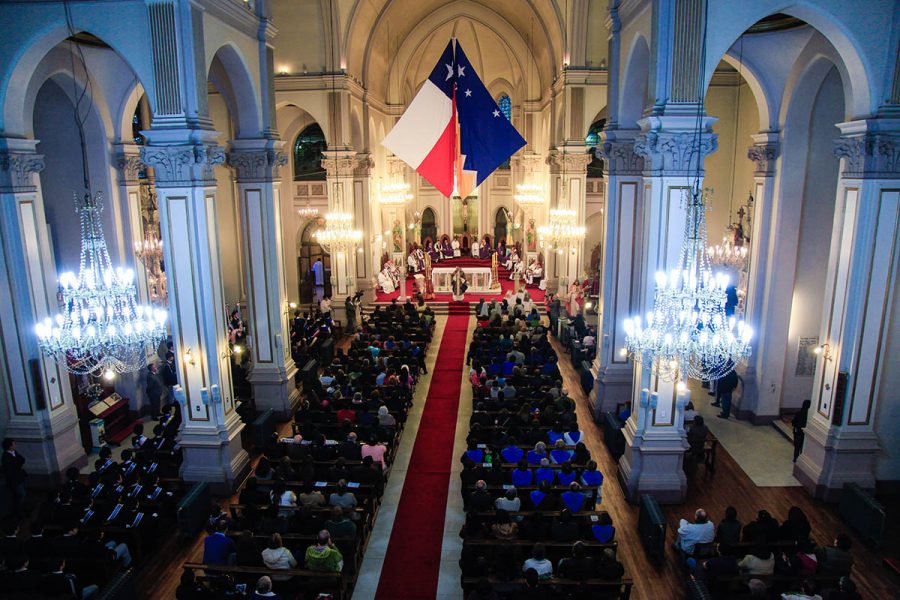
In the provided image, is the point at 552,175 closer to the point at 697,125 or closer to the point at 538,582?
the point at 697,125

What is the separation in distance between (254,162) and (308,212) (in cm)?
1323

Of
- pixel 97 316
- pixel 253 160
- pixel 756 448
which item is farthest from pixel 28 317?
pixel 756 448

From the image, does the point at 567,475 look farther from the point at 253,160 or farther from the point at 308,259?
the point at 308,259

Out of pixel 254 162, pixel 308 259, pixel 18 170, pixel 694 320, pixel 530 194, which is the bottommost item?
pixel 308 259

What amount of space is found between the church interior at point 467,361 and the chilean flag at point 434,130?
0.07 meters

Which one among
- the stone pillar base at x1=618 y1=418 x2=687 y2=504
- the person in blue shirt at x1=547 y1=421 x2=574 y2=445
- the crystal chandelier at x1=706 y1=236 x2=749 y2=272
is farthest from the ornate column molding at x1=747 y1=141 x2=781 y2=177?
the person in blue shirt at x1=547 y1=421 x2=574 y2=445

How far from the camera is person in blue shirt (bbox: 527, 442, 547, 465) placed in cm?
1159

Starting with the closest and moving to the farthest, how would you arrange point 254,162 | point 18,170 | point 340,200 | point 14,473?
1. point 14,473
2. point 18,170
3. point 254,162
4. point 340,200

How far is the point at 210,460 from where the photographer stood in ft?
40.2

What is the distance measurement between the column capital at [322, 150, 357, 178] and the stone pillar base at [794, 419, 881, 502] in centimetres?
1771

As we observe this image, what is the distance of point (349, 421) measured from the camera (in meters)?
13.5

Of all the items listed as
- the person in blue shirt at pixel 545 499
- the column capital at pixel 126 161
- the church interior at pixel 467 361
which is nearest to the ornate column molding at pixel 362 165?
the church interior at pixel 467 361

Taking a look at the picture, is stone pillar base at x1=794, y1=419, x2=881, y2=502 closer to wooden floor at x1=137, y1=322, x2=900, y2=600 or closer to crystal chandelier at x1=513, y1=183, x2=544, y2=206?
wooden floor at x1=137, y1=322, x2=900, y2=600

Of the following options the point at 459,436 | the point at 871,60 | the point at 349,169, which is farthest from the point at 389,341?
the point at 871,60
